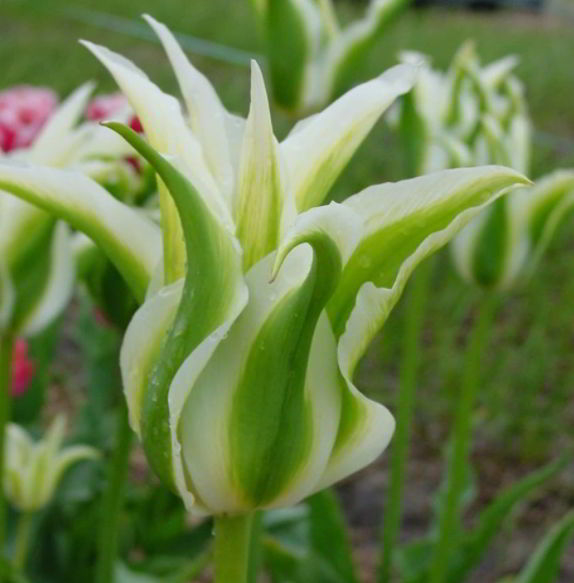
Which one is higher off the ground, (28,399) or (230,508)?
(230,508)

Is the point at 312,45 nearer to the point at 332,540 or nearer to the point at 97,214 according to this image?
the point at 332,540

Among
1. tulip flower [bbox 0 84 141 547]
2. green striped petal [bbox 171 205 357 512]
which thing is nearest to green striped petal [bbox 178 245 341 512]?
green striped petal [bbox 171 205 357 512]

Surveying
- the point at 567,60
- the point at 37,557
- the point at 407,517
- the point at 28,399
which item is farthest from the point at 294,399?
the point at 567,60

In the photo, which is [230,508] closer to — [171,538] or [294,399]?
[294,399]

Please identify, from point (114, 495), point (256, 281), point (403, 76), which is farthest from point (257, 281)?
point (114, 495)

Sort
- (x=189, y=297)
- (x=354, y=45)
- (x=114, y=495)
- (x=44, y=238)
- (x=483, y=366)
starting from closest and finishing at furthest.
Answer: (x=189, y=297), (x=44, y=238), (x=114, y=495), (x=354, y=45), (x=483, y=366)
